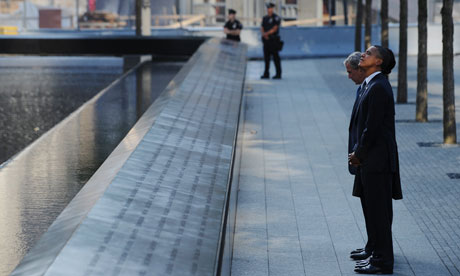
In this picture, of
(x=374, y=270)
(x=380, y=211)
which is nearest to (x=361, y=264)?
(x=374, y=270)

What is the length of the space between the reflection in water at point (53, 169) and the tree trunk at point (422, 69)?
437 cm

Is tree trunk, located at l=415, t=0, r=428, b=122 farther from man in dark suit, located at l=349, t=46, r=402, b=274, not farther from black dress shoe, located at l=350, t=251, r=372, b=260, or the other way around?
man in dark suit, located at l=349, t=46, r=402, b=274

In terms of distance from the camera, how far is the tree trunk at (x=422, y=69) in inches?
582

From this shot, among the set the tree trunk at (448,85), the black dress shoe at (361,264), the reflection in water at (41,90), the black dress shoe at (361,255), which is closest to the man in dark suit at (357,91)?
the black dress shoe at (361,255)

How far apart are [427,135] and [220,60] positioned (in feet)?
13.2

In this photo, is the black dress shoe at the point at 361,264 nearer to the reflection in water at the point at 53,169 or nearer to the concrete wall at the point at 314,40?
the reflection in water at the point at 53,169

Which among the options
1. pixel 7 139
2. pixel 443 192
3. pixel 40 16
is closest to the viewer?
pixel 443 192

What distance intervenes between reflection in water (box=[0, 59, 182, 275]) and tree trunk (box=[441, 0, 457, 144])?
4.19 metres

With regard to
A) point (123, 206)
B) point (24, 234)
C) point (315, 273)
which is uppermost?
point (123, 206)

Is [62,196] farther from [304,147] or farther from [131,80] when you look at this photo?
[131,80]

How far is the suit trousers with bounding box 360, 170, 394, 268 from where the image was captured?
6684mm

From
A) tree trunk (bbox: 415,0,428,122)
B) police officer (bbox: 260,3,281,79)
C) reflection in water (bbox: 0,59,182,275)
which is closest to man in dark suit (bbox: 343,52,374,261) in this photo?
reflection in water (bbox: 0,59,182,275)

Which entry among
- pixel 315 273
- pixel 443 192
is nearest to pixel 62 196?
pixel 315 273

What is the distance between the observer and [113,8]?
33875 mm
